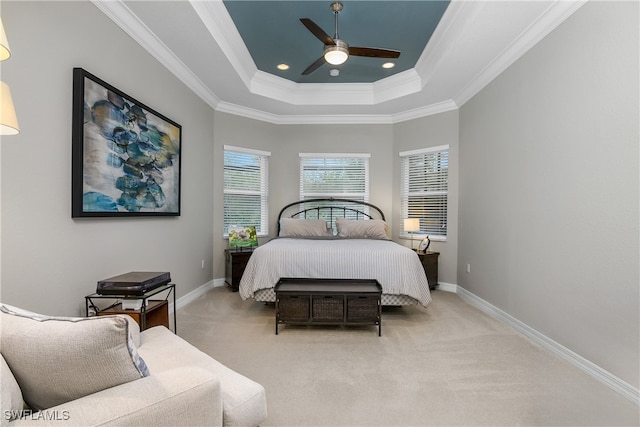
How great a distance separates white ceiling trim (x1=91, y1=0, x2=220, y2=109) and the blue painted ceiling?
31.4 inches

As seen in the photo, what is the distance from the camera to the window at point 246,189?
504cm

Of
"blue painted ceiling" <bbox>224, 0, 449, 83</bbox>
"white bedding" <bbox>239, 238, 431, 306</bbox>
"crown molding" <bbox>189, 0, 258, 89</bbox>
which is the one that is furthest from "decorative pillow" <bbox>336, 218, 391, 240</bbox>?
"crown molding" <bbox>189, 0, 258, 89</bbox>

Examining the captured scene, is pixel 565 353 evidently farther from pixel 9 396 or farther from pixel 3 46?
pixel 3 46

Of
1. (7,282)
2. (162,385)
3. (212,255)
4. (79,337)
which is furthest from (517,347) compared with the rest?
(212,255)

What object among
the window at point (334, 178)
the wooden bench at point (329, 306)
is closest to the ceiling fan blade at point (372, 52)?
the wooden bench at point (329, 306)

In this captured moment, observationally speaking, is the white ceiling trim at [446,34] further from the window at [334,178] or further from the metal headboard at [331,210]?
the metal headboard at [331,210]

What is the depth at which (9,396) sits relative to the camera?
0.81 m

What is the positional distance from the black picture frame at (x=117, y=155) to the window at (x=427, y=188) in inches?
144

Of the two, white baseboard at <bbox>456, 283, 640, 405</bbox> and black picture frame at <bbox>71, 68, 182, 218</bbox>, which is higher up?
black picture frame at <bbox>71, 68, 182, 218</bbox>

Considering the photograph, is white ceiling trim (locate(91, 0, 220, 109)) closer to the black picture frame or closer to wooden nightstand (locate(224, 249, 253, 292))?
the black picture frame

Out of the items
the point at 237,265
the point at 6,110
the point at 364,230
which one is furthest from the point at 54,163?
the point at 364,230

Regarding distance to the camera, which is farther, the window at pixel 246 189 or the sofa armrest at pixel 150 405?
the window at pixel 246 189

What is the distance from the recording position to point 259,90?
452cm

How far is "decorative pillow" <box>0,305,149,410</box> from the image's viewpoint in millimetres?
878
